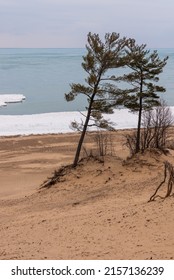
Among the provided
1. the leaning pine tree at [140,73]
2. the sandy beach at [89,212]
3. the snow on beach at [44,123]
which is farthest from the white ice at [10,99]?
the leaning pine tree at [140,73]

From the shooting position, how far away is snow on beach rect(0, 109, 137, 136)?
4362 centimetres

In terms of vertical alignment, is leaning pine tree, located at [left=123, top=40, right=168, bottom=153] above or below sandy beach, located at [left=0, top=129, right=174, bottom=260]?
above

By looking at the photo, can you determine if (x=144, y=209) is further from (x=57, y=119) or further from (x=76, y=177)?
(x=57, y=119)

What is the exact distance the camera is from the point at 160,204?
476 inches

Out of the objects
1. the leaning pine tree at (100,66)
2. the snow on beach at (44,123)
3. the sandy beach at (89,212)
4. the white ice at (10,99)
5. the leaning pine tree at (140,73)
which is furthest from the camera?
the white ice at (10,99)

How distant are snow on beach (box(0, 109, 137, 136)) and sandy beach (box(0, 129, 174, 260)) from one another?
50.0 feet

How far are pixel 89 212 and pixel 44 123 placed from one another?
33766mm

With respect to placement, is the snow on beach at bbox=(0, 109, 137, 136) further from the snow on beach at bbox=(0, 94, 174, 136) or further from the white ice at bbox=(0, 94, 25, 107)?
the white ice at bbox=(0, 94, 25, 107)

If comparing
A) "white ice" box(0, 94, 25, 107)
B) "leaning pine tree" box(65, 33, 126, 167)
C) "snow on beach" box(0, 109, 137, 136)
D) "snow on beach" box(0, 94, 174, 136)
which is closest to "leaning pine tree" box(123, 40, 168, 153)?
"leaning pine tree" box(65, 33, 126, 167)

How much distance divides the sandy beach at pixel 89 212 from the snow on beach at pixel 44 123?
15.2m

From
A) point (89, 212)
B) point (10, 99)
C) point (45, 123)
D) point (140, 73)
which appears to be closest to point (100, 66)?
point (140, 73)

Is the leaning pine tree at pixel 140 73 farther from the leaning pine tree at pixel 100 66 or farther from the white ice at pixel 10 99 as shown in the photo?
the white ice at pixel 10 99

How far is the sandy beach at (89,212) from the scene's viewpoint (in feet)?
31.7

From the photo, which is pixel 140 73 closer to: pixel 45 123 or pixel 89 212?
pixel 89 212
